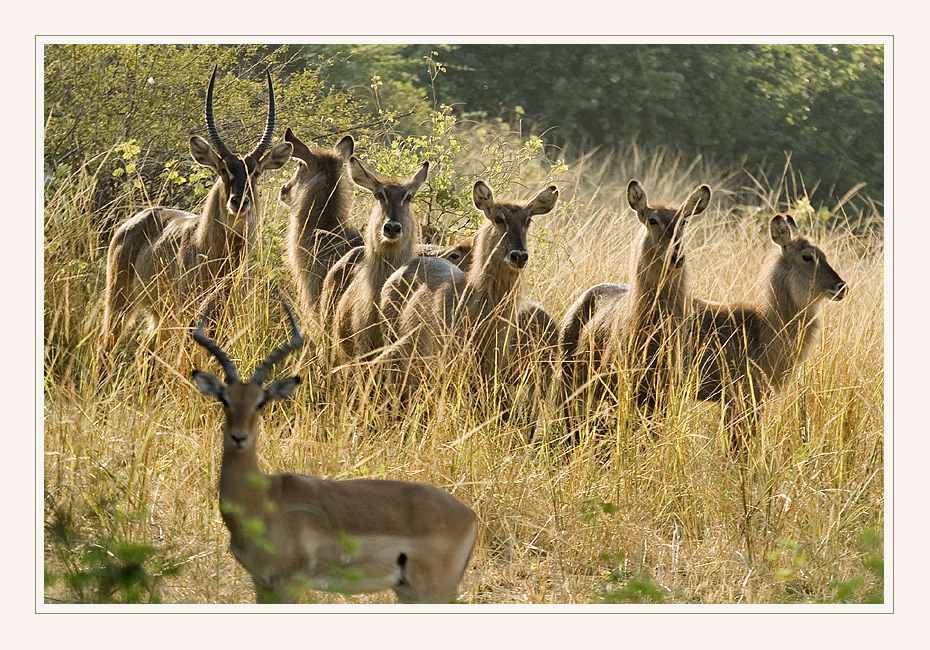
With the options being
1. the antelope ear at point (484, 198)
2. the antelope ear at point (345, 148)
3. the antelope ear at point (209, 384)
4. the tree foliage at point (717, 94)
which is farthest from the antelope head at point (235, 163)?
the tree foliage at point (717, 94)

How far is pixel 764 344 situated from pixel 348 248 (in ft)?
11.4

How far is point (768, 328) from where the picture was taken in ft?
25.2

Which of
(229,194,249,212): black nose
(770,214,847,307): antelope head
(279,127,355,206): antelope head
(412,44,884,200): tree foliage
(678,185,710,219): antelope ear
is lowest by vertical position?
(770,214,847,307): antelope head

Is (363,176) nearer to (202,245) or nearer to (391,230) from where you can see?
(391,230)

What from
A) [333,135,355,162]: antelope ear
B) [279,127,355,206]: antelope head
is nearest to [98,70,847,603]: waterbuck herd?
[279,127,355,206]: antelope head

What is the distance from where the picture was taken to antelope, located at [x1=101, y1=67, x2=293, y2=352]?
796 cm

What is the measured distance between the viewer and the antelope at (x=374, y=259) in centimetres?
805

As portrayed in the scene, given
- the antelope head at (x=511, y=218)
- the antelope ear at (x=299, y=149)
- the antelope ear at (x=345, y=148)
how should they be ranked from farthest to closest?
the antelope ear at (x=345, y=148), the antelope ear at (x=299, y=149), the antelope head at (x=511, y=218)

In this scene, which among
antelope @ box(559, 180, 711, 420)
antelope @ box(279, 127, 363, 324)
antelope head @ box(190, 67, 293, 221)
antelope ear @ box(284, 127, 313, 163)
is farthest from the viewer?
antelope ear @ box(284, 127, 313, 163)

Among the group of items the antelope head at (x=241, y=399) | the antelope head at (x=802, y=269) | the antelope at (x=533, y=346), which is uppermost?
the antelope head at (x=802, y=269)

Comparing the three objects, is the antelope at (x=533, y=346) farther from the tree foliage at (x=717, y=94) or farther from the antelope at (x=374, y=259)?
the tree foliage at (x=717, y=94)

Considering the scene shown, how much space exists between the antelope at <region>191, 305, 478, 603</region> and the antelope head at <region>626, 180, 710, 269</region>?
3.16 m

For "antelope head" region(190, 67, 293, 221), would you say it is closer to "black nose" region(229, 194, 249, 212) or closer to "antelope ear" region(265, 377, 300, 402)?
"black nose" region(229, 194, 249, 212)

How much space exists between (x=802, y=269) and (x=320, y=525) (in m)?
4.32
